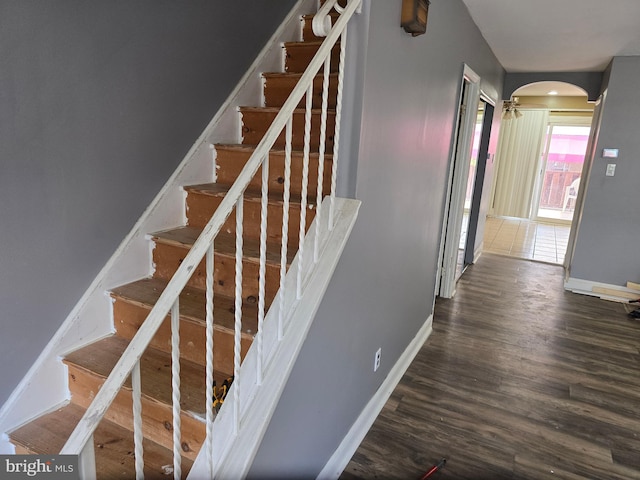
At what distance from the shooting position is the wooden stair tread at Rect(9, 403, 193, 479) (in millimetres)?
1331

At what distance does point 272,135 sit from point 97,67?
95cm

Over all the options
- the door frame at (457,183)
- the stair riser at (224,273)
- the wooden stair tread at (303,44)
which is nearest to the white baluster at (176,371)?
the stair riser at (224,273)

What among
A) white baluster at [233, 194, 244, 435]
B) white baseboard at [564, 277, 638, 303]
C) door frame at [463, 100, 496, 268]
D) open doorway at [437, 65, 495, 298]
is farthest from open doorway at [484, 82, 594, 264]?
white baluster at [233, 194, 244, 435]

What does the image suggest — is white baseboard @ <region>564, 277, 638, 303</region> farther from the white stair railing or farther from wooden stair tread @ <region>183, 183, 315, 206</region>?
the white stair railing

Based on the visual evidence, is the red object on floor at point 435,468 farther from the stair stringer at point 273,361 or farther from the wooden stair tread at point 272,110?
the wooden stair tread at point 272,110

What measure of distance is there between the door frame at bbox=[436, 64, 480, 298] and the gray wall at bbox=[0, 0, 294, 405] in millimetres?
2142

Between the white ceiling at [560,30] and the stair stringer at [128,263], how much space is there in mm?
1554

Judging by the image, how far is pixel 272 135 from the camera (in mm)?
1162

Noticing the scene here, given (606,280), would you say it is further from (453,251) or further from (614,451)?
(614,451)

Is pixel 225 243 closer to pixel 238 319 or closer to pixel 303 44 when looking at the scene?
pixel 238 319

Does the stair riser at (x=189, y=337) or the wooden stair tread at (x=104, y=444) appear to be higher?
the stair riser at (x=189, y=337)

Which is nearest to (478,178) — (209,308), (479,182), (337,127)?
(479,182)

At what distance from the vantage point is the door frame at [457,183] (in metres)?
3.49

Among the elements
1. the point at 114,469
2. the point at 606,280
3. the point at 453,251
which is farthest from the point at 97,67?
the point at 606,280
